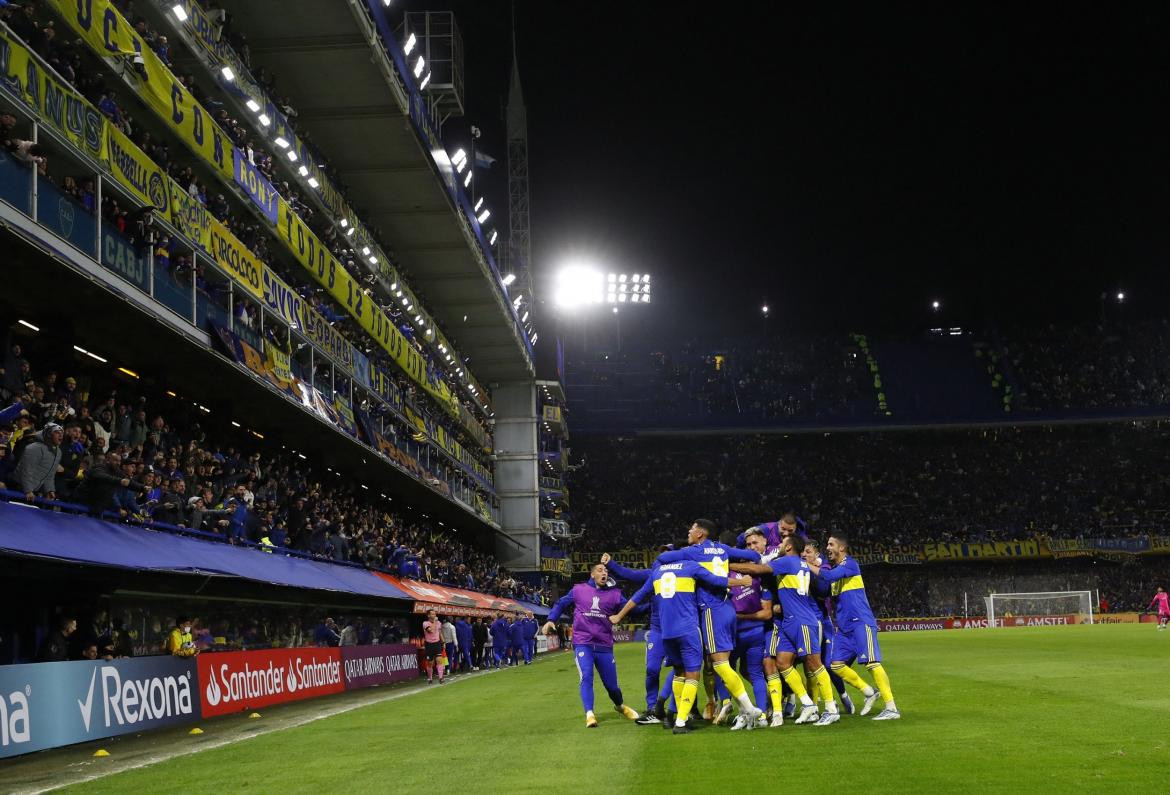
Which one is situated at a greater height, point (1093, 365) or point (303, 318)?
Result: point (1093, 365)

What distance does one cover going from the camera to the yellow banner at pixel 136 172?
699 inches

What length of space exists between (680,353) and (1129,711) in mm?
77525

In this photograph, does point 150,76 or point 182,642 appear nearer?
point 182,642

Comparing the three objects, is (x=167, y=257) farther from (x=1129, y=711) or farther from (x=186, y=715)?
(x=1129, y=711)

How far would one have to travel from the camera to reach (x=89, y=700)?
46.9 ft

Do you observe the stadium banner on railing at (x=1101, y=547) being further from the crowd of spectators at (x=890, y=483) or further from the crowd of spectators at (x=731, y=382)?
the crowd of spectators at (x=731, y=382)

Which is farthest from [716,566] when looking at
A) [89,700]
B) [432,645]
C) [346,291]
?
[346,291]

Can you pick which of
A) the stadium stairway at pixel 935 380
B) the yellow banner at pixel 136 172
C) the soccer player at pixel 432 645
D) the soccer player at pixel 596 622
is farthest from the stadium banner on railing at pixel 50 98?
the stadium stairway at pixel 935 380

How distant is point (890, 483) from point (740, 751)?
7002 centimetres

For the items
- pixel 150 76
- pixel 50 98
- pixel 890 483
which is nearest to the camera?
pixel 50 98

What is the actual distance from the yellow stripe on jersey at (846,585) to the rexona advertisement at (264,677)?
32.7 feet

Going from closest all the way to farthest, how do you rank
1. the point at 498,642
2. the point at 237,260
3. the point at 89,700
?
1. the point at 89,700
2. the point at 237,260
3. the point at 498,642

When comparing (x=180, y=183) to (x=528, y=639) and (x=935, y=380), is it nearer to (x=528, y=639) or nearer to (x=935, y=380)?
(x=528, y=639)

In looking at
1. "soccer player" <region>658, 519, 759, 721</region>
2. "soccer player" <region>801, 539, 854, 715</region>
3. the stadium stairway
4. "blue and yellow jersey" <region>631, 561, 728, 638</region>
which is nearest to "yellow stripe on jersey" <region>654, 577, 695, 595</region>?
"blue and yellow jersey" <region>631, 561, 728, 638</region>
